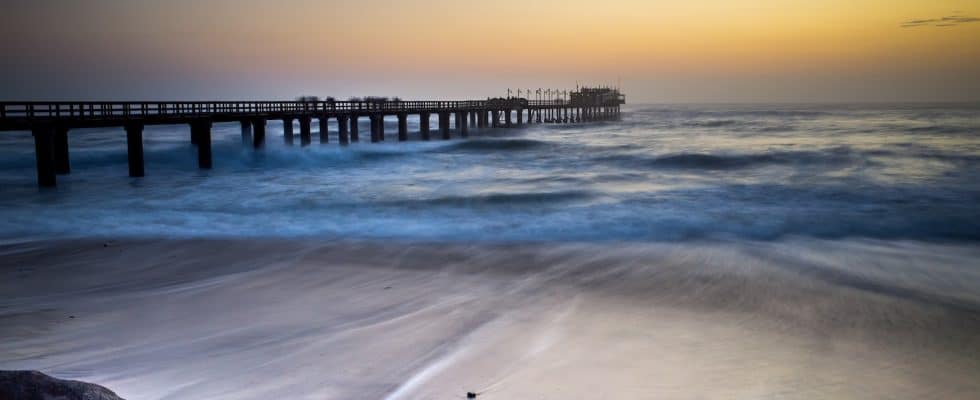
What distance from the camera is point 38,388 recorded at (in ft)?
8.47

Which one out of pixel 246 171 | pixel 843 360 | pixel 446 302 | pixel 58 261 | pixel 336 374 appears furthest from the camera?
pixel 246 171

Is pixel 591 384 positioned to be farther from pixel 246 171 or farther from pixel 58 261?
pixel 246 171

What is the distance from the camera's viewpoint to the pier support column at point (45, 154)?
19000 mm

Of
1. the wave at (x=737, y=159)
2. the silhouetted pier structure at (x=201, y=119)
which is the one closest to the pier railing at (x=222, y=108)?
the silhouetted pier structure at (x=201, y=119)

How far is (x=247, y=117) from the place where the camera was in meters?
28.3

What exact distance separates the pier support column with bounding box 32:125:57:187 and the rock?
1940 cm

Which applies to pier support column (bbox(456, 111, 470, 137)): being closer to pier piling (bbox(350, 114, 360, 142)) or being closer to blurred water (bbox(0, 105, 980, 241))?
pier piling (bbox(350, 114, 360, 142))

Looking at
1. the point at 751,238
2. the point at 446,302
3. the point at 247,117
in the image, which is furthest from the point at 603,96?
the point at 446,302

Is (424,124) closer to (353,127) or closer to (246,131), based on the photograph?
(353,127)

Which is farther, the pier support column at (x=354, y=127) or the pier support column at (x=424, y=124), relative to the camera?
the pier support column at (x=424, y=124)

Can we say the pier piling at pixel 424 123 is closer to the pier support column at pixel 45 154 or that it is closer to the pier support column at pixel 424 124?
the pier support column at pixel 424 124

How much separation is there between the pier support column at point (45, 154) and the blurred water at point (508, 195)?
55 cm

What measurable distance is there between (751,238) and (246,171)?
1875 cm

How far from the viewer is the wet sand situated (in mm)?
5445
